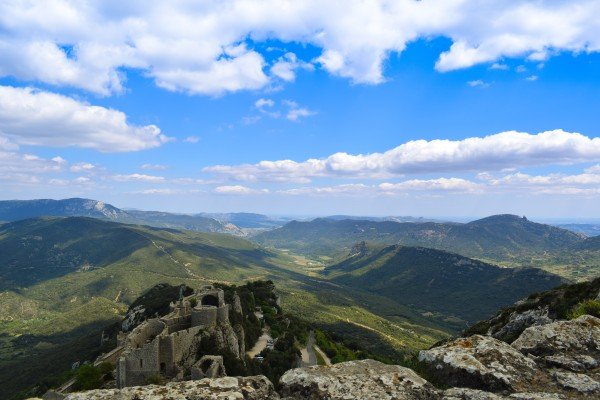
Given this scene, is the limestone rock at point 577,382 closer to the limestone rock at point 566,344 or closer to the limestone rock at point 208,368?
the limestone rock at point 566,344

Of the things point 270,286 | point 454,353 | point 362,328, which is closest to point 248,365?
point 454,353

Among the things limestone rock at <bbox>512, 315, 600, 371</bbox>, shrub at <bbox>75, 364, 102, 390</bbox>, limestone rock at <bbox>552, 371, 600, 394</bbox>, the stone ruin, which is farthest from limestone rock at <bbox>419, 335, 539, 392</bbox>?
shrub at <bbox>75, 364, 102, 390</bbox>

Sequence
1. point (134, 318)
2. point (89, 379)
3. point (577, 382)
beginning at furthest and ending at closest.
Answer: point (134, 318), point (89, 379), point (577, 382)

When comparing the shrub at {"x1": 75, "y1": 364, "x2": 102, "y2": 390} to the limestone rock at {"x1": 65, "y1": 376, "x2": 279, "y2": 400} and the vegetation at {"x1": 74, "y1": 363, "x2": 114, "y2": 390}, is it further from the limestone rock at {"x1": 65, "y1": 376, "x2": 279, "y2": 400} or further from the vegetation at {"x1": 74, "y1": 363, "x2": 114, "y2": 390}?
the limestone rock at {"x1": 65, "y1": 376, "x2": 279, "y2": 400}

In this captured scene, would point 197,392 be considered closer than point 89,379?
Yes

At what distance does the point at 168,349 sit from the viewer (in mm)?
35250

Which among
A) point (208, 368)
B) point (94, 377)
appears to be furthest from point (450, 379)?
point (94, 377)

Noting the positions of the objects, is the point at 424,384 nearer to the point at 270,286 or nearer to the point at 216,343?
the point at 216,343

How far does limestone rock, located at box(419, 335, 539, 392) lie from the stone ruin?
28834mm

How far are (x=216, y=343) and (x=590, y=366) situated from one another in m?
39.7

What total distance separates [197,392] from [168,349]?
108 feet

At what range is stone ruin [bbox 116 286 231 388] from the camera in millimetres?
31609

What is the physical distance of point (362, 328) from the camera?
511 ft

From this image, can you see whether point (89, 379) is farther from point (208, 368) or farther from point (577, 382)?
point (577, 382)
